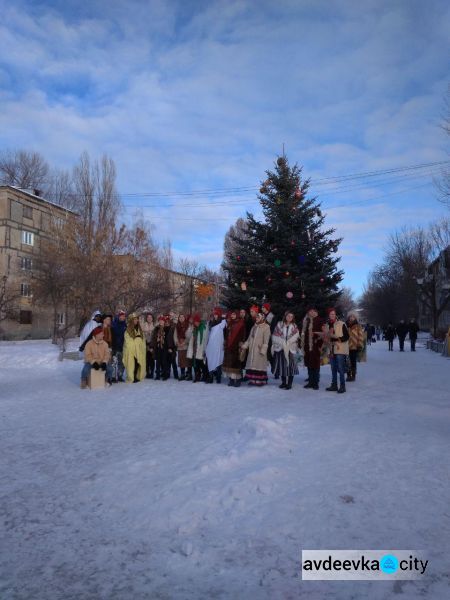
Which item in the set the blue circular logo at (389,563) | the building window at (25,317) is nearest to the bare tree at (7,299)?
the building window at (25,317)

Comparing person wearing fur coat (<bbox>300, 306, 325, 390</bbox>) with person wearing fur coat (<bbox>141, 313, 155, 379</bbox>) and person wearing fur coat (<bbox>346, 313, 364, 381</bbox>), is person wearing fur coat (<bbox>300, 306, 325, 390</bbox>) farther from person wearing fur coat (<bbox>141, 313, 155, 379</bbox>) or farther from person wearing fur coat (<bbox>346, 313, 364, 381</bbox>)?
person wearing fur coat (<bbox>141, 313, 155, 379</bbox>)

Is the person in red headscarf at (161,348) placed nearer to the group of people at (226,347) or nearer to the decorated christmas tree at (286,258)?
the group of people at (226,347)

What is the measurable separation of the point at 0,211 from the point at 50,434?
128ft

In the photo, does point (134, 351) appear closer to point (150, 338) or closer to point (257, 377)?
point (150, 338)

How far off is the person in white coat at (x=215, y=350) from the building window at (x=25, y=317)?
33635mm

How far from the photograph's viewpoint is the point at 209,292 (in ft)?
201

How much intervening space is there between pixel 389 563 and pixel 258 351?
781 centimetres

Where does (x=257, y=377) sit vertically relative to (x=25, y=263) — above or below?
below

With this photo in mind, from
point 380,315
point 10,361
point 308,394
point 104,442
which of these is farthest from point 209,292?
point 104,442

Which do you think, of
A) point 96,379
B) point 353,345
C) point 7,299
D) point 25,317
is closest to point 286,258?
point 353,345

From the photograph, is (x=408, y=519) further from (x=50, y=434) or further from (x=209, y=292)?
(x=209, y=292)

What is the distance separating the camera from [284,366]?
1084cm

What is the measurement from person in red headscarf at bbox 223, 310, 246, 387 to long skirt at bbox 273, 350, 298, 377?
35.6 inches

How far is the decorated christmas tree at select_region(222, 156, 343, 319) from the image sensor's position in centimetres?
1959
